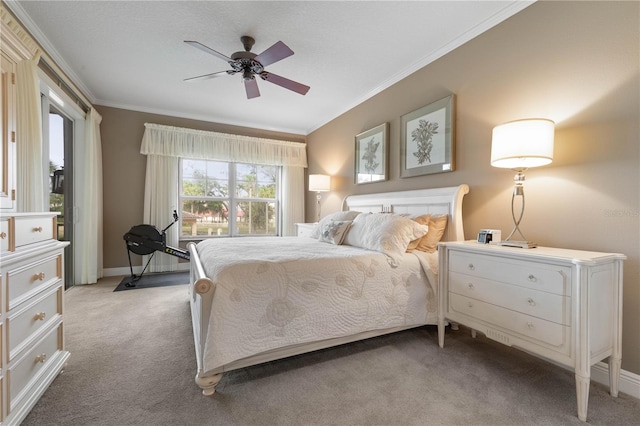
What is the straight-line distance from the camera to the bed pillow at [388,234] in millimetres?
2277

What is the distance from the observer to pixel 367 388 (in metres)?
1.63

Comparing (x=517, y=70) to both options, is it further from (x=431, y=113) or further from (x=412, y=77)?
(x=412, y=77)

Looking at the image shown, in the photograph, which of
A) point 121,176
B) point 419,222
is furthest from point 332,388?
point 121,176

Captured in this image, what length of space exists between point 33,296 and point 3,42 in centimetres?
154

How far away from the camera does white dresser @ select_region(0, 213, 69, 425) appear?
128 cm

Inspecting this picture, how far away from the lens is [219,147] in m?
4.88

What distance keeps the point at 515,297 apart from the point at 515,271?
152 millimetres

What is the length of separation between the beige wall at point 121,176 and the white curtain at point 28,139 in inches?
77.5

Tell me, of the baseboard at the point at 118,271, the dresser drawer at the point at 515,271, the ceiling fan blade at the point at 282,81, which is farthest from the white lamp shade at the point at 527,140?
the baseboard at the point at 118,271

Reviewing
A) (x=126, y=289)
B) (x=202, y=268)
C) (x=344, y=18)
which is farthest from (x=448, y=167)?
(x=126, y=289)

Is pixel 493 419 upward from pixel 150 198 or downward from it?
downward

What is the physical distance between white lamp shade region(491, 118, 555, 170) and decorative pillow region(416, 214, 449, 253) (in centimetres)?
79

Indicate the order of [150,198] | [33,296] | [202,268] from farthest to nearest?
[150,198] < [202,268] < [33,296]

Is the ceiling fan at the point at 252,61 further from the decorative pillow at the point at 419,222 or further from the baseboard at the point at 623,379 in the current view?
the baseboard at the point at 623,379
